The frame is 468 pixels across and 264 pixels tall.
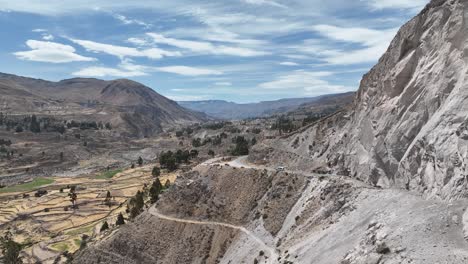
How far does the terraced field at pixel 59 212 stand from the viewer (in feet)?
335

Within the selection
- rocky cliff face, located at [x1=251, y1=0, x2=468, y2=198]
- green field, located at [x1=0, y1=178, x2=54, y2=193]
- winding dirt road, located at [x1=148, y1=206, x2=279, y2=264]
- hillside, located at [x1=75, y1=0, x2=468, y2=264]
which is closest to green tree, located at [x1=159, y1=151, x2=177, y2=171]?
green field, located at [x1=0, y1=178, x2=54, y2=193]

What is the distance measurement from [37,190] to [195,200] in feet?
356

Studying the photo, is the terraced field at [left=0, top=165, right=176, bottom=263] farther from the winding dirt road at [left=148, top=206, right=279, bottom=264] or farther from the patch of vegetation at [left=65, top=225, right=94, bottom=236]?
the winding dirt road at [left=148, top=206, right=279, bottom=264]

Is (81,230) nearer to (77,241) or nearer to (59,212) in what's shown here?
(77,241)

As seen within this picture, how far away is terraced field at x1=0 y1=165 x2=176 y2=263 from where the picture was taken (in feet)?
335

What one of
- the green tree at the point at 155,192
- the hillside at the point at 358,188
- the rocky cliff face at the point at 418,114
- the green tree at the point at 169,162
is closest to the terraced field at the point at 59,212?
the green tree at the point at 169,162

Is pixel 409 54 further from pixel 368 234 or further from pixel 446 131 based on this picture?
pixel 368 234

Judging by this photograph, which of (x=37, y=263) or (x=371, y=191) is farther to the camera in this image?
(x=37, y=263)

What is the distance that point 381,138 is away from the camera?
56406mm

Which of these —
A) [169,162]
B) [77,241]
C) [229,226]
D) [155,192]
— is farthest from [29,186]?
[229,226]

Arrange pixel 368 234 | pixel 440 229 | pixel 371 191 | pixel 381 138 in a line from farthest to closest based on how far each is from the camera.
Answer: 1. pixel 381 138
2. pixel 371 191
3. pixel 368 234
4. pixel 440 229

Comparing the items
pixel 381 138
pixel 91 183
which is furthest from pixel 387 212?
pixel 91 183

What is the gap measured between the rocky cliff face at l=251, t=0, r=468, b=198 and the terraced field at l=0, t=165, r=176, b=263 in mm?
57428

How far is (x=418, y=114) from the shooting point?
49.8m
